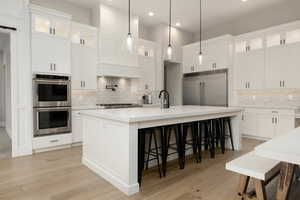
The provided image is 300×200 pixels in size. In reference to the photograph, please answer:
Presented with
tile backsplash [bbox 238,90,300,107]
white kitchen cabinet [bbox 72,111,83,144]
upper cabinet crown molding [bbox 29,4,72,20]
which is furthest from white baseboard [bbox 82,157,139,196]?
tile backsplash [bbox 238,90,300,107]

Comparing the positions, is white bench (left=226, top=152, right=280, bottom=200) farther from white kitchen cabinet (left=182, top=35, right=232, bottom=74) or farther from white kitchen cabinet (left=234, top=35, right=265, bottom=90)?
white kitchen cabinet (left=182, top=35, right=232, bottom=74)

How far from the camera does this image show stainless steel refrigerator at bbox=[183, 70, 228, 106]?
5602 millimetres

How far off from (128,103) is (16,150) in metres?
2.85

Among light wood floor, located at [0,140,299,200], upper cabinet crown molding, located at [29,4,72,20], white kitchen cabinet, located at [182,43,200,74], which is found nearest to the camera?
light wood floor, located at [0,140,299,200]

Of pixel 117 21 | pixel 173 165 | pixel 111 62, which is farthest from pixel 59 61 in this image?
pixel 173 165

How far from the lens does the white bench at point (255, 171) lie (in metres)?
1.67

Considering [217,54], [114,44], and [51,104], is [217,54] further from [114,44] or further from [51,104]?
[51,104]

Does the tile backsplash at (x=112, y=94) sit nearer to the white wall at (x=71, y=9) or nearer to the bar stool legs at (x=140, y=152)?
the white wall at (x=71, y=9)

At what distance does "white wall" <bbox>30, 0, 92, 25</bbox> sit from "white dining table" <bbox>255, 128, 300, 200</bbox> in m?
5.06

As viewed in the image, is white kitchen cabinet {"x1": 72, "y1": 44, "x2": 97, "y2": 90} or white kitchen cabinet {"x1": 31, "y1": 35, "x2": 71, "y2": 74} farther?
white kitchen cabinet {"x1": 72, "y1": 44, "x2": 97, "y2": 90}

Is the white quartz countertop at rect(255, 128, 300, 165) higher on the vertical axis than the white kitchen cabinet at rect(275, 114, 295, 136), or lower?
higher

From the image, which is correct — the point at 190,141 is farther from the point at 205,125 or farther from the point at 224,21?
the point at 224,21

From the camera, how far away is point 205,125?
3674 millimetres

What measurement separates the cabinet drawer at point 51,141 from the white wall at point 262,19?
558 cm
